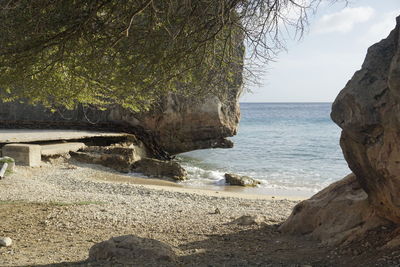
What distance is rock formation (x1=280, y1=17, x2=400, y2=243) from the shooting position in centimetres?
478

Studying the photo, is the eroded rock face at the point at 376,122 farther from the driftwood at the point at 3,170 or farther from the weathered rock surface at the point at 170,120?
the weathered rock surface at the point at 170,120

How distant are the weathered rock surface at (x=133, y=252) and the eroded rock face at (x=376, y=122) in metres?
2.37

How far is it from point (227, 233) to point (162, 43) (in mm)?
3074

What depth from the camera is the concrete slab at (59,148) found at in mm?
18766

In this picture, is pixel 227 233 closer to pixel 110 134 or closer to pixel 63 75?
pixel 63 75

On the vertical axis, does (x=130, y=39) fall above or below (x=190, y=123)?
above

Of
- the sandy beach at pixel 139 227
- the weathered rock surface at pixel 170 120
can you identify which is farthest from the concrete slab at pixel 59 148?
the sandy beach at pixel 139 227

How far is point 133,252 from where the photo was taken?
5211 millimetres

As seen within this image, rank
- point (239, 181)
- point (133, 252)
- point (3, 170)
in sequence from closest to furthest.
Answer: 1. point (133, 252)
2. point (3, 170)
3. point (239, 181)

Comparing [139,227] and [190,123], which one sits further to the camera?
[190,123]

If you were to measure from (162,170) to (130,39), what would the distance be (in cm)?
1345

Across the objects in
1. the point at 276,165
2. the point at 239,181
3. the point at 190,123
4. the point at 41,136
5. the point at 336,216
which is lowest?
the point at 276,165

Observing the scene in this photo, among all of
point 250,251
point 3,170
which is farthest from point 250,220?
point 3,170

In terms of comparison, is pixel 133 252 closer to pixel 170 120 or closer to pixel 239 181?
pixel 239 181
